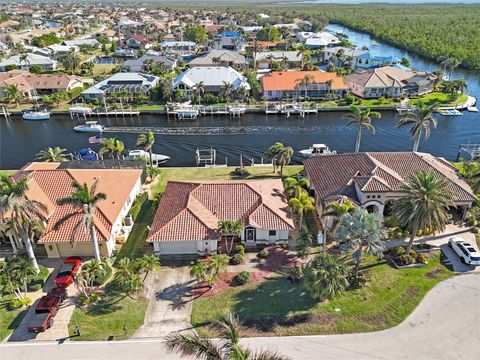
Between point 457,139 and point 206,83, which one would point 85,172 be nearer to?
point 206,83

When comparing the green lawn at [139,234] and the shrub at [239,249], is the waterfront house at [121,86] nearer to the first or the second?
the green lawn at [139,234]

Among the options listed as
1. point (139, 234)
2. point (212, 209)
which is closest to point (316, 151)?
point (212, 209)

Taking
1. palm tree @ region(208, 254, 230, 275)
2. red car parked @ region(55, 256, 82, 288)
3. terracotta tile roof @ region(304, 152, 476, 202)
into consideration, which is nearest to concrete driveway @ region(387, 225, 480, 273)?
terracotta tile roof @ region(304, 152, 476, 202)

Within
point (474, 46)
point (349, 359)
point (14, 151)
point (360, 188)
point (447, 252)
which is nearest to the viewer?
point (349, 359)

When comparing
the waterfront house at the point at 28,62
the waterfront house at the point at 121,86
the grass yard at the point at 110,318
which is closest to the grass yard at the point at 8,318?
the grass yard at the point at 110,318

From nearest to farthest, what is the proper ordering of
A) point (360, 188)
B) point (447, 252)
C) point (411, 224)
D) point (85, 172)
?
1. point (411, 224)
2. point (447, 252)
3. point (360, 188)
4. point (85, 172)

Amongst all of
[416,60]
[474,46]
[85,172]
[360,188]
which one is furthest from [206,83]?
[474,46]

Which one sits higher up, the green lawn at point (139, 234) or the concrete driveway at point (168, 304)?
the concrete driveway at point (168, 304)

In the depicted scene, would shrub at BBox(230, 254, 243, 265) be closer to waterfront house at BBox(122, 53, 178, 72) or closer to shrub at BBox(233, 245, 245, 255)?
shrub at BBox(233, 245, 245, 255)
